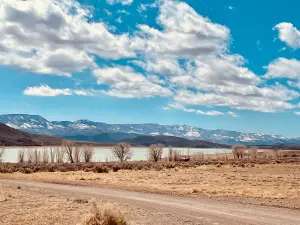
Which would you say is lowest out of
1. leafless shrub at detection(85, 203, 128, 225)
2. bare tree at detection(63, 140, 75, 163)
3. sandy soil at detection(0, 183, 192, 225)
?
sandy soil at detection(0, 183, 192, 225)

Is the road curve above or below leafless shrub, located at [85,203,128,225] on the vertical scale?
below

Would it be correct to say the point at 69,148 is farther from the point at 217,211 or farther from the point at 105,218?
the point at 105,218

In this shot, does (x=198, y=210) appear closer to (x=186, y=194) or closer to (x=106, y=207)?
(x=106, y=207)

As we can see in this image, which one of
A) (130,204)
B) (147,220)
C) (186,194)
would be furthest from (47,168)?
(147,220)

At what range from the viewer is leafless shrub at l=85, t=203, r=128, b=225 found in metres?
15.1

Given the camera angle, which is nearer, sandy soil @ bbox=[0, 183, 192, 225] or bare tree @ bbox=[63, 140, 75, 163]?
sandy soil @ bbox=[0, 183, 192, 225]

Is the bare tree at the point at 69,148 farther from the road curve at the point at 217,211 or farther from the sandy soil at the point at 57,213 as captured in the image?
the road curve at the point at 217,211

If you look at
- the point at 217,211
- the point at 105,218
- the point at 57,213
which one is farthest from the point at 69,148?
the point at 105,218

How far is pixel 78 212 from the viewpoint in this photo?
19844mm

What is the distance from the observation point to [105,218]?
1507 cm

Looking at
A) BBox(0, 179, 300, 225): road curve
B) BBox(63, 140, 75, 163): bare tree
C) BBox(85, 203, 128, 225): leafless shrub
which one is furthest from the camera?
BBox(63, 140, 75, 163): bare tree

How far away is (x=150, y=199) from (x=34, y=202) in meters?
7.45

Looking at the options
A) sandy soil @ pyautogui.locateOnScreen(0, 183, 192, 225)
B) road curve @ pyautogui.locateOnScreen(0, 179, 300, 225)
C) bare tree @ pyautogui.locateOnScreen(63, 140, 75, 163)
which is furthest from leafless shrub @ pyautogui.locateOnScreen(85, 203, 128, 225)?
bare tree @ pyautogui.locateOnScreen(63, 140, 75, 163)

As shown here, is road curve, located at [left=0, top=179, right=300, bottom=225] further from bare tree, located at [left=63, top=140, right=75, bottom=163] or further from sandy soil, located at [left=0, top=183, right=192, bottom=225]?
bare tree, located at [left=63, top=140, right=75, bottom=163]
